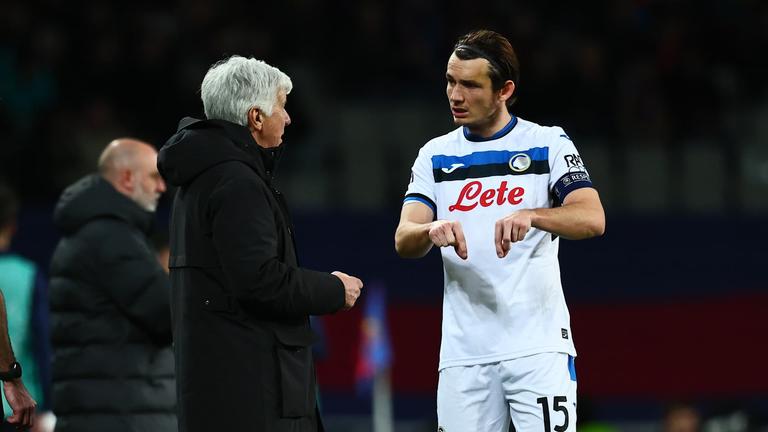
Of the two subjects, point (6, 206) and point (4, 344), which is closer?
point (4, 344)

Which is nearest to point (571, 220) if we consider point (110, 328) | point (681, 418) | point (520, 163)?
point (520, 163)

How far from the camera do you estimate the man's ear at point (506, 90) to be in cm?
519

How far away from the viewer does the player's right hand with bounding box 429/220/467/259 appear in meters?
4.68

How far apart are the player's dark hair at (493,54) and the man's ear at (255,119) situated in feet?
2.75

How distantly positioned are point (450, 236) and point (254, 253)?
2.23 ft

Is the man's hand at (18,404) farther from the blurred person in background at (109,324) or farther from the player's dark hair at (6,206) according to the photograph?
the player's dark hair at (6,206)

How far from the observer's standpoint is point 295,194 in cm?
1206

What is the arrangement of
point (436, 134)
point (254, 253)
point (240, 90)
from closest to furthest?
point (254, 253)
point (240, 90)
point (436, 134)

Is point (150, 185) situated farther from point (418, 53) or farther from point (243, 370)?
point (418, 53)

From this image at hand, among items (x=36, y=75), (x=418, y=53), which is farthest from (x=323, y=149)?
(x=36, y=75)

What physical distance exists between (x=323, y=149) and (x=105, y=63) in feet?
6.82

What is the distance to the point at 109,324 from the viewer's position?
593cm

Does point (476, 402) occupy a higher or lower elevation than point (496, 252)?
lower

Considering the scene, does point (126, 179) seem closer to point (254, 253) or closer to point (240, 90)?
point (240, 90)
